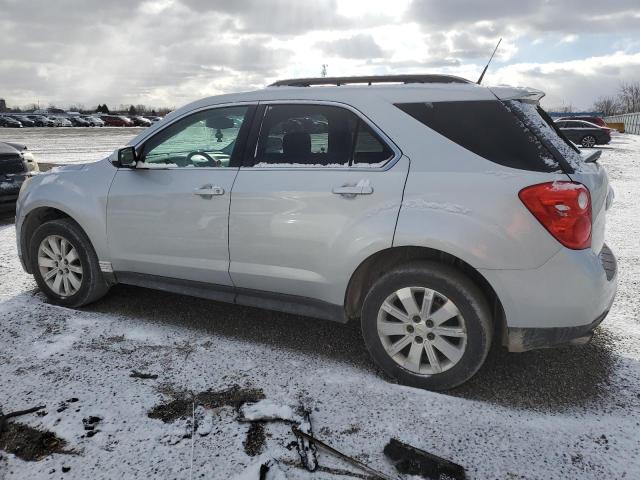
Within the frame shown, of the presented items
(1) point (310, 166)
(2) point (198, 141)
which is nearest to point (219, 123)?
(2) point (198, 141)

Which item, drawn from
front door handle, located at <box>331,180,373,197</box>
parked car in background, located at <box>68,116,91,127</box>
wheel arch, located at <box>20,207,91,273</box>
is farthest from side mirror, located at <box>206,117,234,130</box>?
parked car in background, located at <box>68,116,91,127</box>

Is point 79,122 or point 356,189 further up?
point 356,189

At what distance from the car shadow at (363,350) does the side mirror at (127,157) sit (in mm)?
1235

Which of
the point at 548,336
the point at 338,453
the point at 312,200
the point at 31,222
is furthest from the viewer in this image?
the point at 31,222

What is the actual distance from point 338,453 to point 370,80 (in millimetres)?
2292

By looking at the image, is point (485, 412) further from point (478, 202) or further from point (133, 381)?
point (133, 381)

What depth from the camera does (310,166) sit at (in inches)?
127

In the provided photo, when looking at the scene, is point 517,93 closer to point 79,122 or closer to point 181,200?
point 181,200

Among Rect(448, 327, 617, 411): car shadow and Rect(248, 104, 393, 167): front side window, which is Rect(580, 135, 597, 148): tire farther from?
Rect(248, 104, 393, 167): front side window

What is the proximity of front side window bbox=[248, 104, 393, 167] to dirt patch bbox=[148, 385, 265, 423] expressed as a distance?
1.44m

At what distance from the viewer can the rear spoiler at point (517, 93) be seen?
2898mm

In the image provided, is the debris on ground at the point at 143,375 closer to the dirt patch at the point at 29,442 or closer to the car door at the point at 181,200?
the dirt patch at the point at 29,442

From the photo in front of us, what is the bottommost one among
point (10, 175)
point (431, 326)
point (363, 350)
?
point (363, 350)

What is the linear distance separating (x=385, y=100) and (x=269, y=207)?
0.98 m
